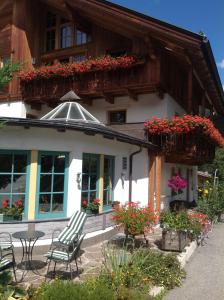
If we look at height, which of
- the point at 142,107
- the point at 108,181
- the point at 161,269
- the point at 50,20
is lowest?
the point at 161,269

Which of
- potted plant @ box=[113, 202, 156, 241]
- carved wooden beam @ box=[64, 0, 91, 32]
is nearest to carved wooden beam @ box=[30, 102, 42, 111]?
carved wooden beam @ box=[64, 0, 91, 32]

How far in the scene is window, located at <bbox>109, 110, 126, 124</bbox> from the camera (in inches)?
572

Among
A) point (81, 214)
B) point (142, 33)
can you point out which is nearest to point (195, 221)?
point (81, 214)

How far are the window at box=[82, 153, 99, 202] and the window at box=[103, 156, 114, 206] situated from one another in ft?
1.97

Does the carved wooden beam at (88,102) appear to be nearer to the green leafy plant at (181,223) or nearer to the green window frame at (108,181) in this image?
the green window frame at (108,181)

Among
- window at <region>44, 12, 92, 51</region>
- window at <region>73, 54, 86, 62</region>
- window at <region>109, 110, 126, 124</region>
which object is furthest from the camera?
window at <region>44, 12, 92, 51</region>

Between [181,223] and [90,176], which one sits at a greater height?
[90,176]

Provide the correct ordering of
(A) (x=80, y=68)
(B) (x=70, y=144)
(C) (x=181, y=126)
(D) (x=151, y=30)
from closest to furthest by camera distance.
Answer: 1. (B) (x=70, y=144)
2. (C) (x=181, y=126)
3. (D) (x=151, y=30)
4. (A) (x=80, y=68)

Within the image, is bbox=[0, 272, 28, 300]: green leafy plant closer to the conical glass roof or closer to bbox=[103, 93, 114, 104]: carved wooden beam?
the conical glass roof

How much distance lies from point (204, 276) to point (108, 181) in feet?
15.7

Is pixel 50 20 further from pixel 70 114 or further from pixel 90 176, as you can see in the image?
pixel 90 176

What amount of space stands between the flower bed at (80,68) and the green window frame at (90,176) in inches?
182

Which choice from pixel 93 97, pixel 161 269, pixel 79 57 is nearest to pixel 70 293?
pixel 161 269

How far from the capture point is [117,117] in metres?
14.7
